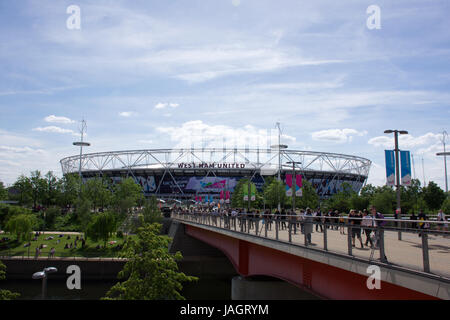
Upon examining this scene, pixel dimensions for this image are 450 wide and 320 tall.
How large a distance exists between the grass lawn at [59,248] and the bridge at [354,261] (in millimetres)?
32314

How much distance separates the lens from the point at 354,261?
10453mm

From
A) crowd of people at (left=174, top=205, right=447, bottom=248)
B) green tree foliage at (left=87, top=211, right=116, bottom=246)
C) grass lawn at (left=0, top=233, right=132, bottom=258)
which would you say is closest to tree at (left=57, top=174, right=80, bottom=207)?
grass lawn at (left=0, top=233, right=132, bottom=258)

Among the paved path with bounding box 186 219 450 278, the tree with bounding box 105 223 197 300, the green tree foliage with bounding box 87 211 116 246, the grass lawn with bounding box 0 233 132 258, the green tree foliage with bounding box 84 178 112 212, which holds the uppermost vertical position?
the green tree foliage with bounding box 84 178 112 212

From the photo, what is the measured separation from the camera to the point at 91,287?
39.6m

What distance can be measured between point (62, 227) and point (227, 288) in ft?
136

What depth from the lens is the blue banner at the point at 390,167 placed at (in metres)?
24.2

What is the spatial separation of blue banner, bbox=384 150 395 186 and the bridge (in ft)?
31.0

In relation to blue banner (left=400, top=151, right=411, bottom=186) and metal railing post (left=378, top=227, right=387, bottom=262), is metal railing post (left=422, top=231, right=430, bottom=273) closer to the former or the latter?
metal railing post (left=378, top=227, right=387, bottom=262)

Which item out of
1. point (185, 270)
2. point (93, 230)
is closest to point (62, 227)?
point (93, 230)

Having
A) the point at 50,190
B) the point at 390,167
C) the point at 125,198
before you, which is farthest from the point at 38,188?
the point at 390,167

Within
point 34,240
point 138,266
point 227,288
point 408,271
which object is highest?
point 408,271

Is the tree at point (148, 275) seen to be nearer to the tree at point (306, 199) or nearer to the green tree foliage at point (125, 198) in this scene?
the tree at point (306, 199)

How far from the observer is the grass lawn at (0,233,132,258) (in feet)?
153
